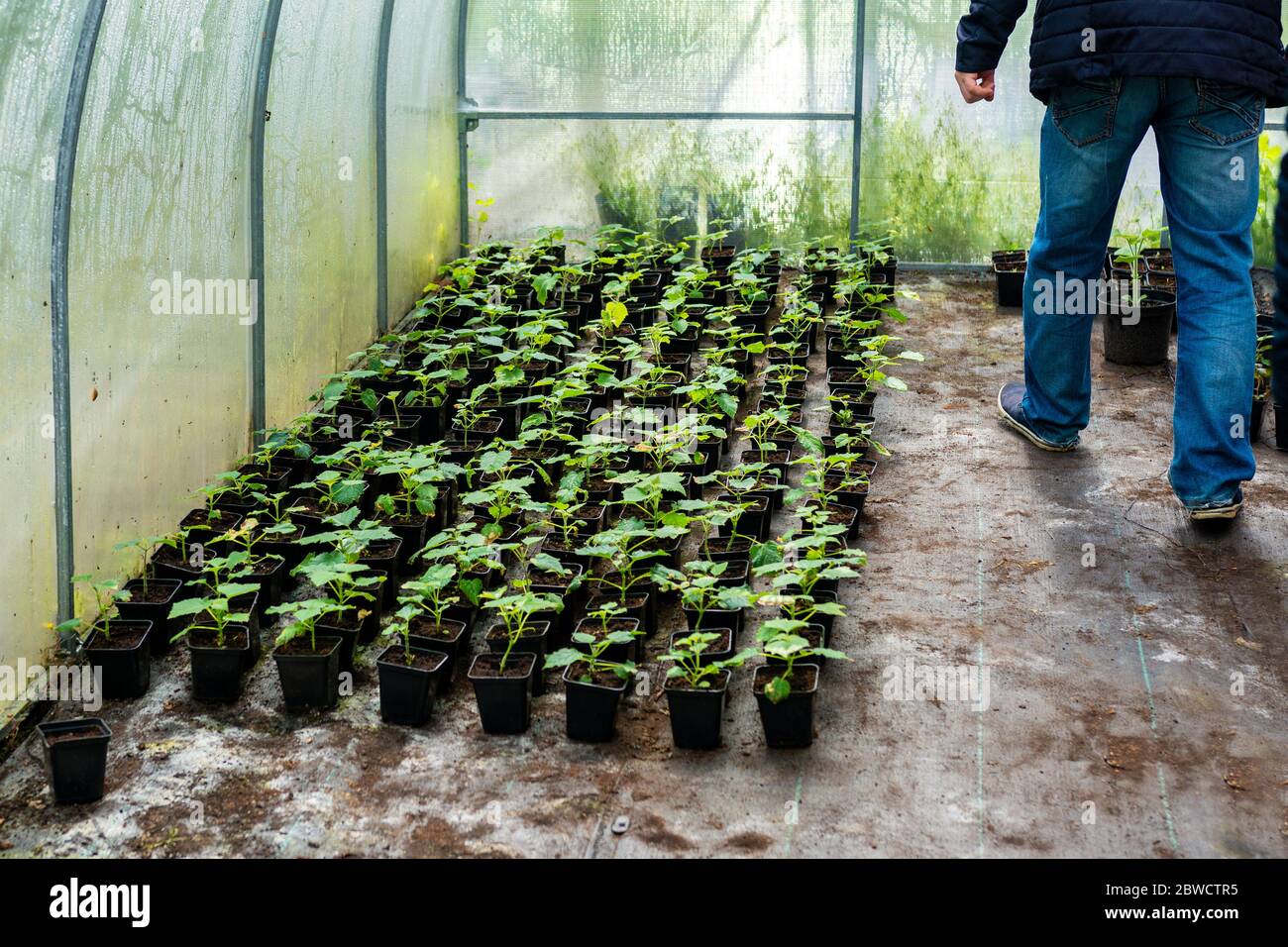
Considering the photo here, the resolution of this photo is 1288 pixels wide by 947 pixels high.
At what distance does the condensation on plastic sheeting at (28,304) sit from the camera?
3.35 metres

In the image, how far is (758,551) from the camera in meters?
3.66

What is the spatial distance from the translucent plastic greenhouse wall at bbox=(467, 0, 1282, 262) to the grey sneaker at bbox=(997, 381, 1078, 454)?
222 cm

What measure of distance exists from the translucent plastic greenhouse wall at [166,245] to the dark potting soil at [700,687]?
164cm

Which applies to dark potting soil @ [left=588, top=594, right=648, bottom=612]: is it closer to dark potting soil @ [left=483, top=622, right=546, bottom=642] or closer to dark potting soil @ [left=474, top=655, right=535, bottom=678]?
dark potting soil @ [left=483, top=622, right=546, bottom=642]

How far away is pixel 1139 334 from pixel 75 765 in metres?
4.41

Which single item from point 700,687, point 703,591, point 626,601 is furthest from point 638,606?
point 700,687

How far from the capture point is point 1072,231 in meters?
4.30

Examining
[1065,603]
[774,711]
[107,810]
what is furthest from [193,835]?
[1065,603]

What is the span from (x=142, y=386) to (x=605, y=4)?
13.2 feet

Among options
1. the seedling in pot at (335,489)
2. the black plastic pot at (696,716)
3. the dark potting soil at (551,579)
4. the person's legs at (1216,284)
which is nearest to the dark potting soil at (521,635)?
the dark potting soil at (551,579)

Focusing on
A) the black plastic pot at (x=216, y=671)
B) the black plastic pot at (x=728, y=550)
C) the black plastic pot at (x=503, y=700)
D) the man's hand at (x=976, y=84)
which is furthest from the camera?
the man's hand at (x=976, y=84)

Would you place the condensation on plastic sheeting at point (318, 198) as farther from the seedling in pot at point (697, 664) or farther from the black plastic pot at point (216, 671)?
the seedling in pot at point (697, 664)

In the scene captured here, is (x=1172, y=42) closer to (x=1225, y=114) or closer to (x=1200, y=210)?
(x=1225, y=114)

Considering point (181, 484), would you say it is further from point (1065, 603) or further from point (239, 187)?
point (1065, 603)
